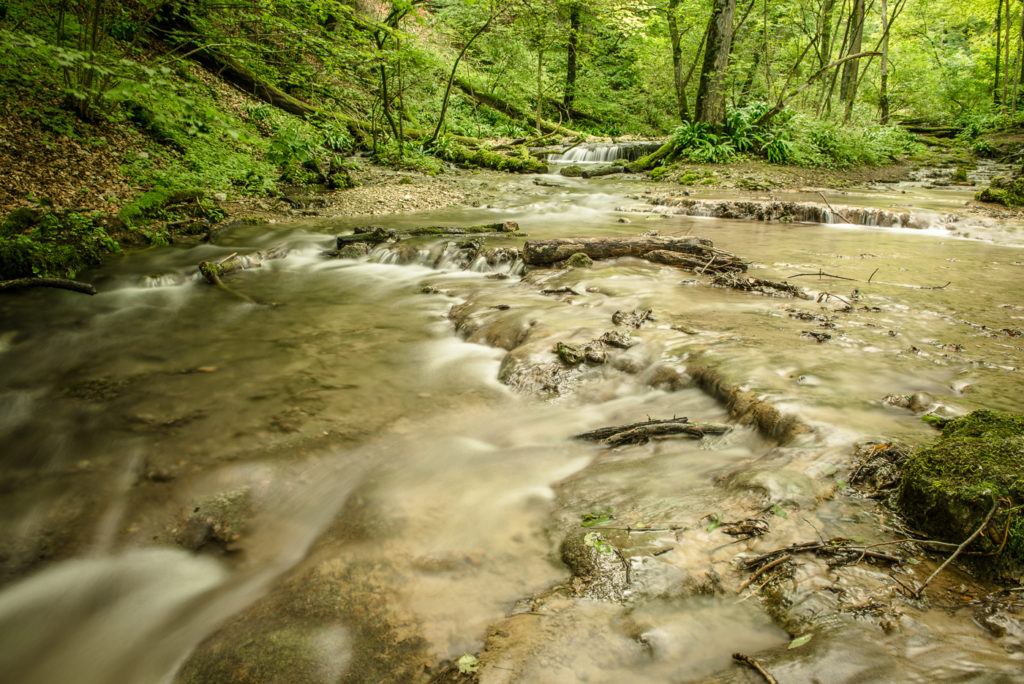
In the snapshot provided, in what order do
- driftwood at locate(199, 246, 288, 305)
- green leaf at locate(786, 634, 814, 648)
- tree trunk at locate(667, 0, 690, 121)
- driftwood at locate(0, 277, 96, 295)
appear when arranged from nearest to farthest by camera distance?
1. green leaf at locate(786, 634, 814, 648)
2. driftwood at locate(0, 277, 96, 295)
3. driftwood at locate(199, 246, 288, 305)
4. tree trunk at locate(667, 0, 690, 121)

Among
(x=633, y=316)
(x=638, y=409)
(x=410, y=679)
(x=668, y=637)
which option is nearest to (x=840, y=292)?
(x=633, y=316)

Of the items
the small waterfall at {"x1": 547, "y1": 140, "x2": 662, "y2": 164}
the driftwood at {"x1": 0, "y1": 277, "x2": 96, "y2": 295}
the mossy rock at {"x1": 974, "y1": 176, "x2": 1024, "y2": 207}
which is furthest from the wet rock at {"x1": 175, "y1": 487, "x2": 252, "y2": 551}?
the small waterfall at {"x1": 547, "y1": 140, "x2": 662, "y2": 164}

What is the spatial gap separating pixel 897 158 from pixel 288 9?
2040 centimetres

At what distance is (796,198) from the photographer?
40.8 ft

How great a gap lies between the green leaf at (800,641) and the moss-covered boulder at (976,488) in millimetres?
726

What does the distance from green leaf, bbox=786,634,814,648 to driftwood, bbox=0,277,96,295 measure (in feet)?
24.7

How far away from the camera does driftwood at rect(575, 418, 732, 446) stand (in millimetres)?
3090

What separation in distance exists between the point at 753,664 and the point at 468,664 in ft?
3.06

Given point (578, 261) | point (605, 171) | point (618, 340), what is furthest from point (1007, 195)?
point (618, 340)

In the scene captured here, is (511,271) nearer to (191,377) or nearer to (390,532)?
(191,377)

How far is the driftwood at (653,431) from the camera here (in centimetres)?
309

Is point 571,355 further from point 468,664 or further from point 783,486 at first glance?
point 468,664

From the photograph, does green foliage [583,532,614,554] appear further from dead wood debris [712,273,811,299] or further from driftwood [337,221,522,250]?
driftwood [337,221,522,250]

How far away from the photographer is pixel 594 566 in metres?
2.19
